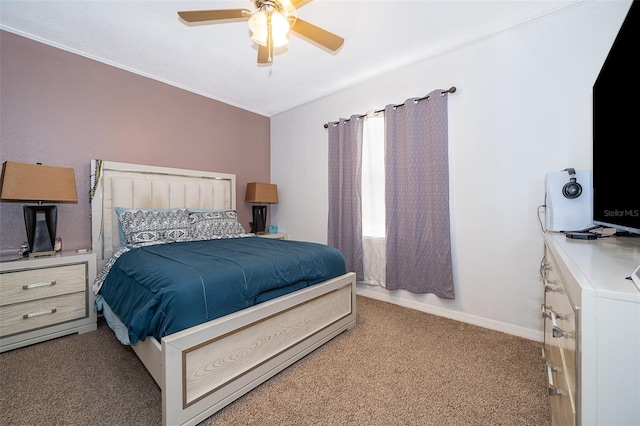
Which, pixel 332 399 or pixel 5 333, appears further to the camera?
pixel 5 333

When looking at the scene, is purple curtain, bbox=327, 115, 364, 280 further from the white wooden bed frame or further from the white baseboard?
the white wooden bed frame

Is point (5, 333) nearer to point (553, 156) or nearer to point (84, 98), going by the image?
point (84, 98)

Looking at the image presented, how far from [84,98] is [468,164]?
3.79m

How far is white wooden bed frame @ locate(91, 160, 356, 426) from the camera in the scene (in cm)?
124

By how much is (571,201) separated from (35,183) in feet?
12.8

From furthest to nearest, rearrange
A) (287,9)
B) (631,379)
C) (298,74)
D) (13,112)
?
(298,74) → (13,112) → (287,9) → (631,379)

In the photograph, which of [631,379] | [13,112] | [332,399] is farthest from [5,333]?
[631,379]

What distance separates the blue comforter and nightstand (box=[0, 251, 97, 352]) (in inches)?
10.5

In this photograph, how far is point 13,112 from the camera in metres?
2.31

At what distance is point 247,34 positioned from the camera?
2379mm

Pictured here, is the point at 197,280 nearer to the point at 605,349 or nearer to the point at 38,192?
the point at 605,349

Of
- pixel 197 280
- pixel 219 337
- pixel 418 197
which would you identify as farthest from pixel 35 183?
pixel 418 197

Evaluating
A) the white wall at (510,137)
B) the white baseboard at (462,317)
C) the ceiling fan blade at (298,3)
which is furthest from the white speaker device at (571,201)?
the ceiling fan blade at (298,3)

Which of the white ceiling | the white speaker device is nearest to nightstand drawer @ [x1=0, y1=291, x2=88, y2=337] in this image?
the white ceiling
